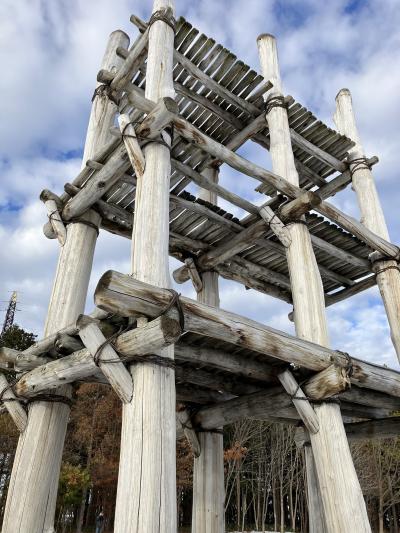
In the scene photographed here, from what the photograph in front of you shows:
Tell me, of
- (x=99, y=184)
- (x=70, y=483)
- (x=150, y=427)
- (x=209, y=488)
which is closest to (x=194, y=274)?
(x=99, y=184)

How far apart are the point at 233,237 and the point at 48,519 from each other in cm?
454

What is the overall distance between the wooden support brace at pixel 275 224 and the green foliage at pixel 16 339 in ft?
Answer: 67.7

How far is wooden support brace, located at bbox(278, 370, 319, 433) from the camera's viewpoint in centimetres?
457

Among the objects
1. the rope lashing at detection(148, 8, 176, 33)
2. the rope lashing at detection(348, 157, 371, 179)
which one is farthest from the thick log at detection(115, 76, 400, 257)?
the rope lashing at detection(348, 157, 371, 179)

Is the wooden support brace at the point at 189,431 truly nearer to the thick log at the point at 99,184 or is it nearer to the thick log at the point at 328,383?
the thick log at the point at 328,383

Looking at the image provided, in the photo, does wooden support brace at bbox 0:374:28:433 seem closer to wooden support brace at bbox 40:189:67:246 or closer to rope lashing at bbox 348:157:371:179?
wooden support brace at bbox 40:189:67:246

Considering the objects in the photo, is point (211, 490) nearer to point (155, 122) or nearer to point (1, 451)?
point (155, 122)

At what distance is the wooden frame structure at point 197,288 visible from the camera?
351 cm

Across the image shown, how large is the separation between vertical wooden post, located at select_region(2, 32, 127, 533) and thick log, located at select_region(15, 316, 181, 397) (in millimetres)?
332

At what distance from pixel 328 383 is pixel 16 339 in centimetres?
2252

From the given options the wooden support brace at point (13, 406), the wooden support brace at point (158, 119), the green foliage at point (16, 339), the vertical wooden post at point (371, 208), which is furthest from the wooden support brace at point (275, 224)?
the green foliage at point (16, 339)

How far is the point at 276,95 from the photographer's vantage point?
294 inches

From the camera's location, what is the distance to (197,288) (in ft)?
25.0

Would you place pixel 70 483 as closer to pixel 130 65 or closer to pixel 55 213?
pixel 55 213
